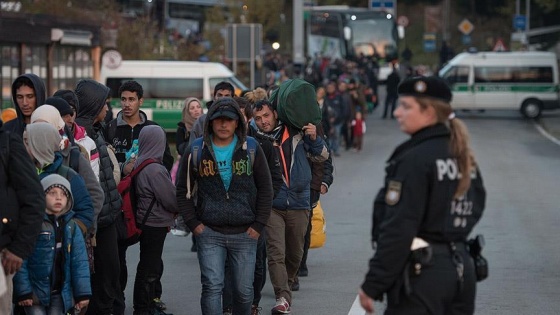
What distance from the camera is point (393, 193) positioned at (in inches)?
212

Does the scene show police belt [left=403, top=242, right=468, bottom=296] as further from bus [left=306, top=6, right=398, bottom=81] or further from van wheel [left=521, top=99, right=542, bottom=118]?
bus [left=306, top=6, right=398, bottom=81]

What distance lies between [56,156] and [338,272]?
202 inches

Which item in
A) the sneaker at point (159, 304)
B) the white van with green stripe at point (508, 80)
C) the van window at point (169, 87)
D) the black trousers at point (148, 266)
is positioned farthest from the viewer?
the white van with green stripe at point (508, 80)

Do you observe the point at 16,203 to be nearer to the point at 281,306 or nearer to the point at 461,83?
the point at 281,306

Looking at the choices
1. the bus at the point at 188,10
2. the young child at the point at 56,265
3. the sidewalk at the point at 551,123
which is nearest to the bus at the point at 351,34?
the sidewalk at the point at 551,123

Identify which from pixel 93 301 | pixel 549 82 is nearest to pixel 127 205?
pixel 93 301

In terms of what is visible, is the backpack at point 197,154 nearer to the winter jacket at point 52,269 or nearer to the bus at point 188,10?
the winter jacket at point 52,269

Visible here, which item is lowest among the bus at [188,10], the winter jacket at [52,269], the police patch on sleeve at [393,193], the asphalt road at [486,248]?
the asphalt road at [486,248]

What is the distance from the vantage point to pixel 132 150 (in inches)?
389

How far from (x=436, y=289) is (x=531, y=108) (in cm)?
3688

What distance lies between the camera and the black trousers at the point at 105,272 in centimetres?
866

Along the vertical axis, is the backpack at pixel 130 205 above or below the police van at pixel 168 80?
below

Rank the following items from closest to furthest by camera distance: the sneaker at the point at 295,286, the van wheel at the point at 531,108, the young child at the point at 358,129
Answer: the sneaker at the point at 295,286 → the young child at the point at 358,129 → the van wheel at the point at 531,108

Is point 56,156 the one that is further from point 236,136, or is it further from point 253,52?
point 253,52
